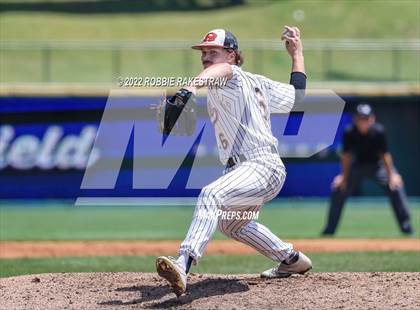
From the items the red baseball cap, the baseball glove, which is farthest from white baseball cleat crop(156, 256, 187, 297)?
the red baseball cap

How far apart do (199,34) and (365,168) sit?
43.9 ft

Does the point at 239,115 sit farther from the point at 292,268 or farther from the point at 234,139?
the point at 292,268

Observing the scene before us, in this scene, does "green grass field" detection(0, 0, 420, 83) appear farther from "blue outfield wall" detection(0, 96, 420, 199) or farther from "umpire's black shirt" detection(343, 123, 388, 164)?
"umpire's black shirt" detection(343, 123, 388, 164)

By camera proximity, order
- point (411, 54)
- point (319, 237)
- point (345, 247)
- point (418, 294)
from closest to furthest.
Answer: point (418, 294) < point (345, 247) < point (319, 237) < point (411, 54)

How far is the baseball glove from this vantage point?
21.6 ft

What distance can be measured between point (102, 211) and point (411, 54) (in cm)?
931

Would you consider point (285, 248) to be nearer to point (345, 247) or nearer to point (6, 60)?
point (345, 247)

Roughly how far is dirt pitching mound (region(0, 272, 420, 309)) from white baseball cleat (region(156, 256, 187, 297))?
251 mm

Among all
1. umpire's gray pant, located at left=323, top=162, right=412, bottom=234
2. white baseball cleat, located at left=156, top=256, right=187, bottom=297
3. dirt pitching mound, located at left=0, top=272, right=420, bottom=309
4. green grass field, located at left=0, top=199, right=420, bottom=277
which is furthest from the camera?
umpire's gray pant, located at left=323, top=162, right=412, bottom=234

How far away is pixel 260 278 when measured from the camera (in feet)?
26.3

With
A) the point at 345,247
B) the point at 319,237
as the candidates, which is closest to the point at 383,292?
the point at 345,247

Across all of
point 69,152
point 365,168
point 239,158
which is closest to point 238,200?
point 239,158

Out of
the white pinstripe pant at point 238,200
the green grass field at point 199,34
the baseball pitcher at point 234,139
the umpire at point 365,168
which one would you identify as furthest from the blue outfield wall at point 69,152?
the baseball pitcher at point 234,139

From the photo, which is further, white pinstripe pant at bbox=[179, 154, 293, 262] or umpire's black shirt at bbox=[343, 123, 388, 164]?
umpire's black shirt at bbox=[343, 123, 388, 164]
